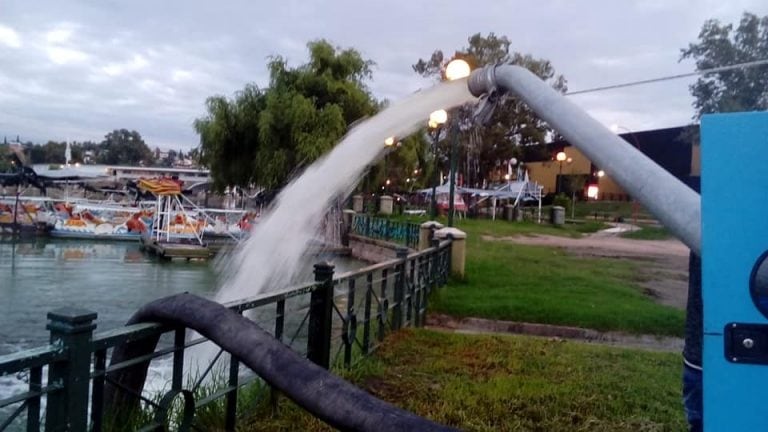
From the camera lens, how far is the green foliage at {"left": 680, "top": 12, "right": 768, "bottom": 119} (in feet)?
53.8

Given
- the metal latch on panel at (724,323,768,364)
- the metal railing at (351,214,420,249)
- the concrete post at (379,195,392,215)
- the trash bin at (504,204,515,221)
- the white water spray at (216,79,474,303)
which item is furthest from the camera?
the concrete post at (379,195,392,215)

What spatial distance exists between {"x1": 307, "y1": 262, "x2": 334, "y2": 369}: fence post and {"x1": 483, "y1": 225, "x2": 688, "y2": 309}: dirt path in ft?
20.3

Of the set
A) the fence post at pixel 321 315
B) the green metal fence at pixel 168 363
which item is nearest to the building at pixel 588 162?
the green metal fence at pixel 168 363

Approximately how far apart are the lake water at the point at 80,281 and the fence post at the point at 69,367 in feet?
23.4

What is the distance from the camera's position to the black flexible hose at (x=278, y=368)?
296 cm

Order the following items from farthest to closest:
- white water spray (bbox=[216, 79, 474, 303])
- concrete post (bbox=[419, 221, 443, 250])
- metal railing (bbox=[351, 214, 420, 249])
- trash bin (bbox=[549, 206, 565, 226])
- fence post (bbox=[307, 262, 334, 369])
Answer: trash bin (bbox=[549, 206, 565, 226]), metal railing (bbox=[351, 214, 420, 249]), concrete post (bbox=[419, 221, 443, 250]), fence post (bbox=[307, 262, 334, 369]), white water spray (bbox=[216, 79, 474, 303])

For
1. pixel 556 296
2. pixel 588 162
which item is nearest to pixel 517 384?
pixel 556 296

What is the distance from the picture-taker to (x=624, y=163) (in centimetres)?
266

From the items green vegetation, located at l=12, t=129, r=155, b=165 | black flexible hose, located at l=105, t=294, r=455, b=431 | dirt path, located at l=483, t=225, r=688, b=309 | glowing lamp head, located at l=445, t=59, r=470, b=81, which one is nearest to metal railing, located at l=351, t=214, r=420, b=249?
dirt path, located at l=483, t=225, r=688, b=309

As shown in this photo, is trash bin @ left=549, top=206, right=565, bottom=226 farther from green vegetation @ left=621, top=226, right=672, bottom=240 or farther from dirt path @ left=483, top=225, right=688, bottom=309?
green vegetation @ left=621, top=226, right=672, bottom=240

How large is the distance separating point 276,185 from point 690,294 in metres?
26.8

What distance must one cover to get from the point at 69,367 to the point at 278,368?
2.98ft

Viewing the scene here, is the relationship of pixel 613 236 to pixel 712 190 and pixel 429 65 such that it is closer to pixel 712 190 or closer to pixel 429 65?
pixel 429 65

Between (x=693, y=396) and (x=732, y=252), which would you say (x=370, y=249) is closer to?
(x=693, y=396)
